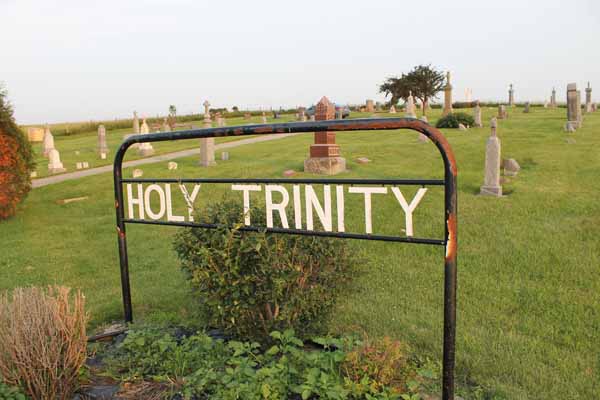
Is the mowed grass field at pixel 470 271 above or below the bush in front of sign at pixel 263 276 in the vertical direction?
below

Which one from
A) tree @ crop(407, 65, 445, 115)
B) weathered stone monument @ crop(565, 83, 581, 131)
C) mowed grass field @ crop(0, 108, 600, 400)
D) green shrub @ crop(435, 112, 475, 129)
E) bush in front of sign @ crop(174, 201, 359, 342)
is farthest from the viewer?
tree @ crop(407, 65, 445, 115)

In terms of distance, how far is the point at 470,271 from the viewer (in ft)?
18.3

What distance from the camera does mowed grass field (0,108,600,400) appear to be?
3719 millimetres

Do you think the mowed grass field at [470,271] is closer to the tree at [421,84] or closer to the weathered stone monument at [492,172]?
the weathered stone monument at [492,172]

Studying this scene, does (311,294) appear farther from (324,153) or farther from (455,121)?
(455,121)

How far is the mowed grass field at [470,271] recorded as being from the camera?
372 cm

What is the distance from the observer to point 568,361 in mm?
3602

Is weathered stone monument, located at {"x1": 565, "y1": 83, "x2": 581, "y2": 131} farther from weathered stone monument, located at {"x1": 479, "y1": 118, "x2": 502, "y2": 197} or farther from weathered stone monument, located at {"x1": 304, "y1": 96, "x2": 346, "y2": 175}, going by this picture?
weathered stone monument, located at {"x1": 479, "y1": 118, "x2": 502, "y2": 197}

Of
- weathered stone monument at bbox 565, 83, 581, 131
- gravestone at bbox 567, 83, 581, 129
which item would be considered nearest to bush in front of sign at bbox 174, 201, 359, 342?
weathered stone monument at bbox 565, 83, 581, 131

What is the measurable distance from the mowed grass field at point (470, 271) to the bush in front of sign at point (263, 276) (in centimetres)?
36

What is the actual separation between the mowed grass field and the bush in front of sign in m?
0.36

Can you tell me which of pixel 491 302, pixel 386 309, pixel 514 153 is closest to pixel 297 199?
pixel 386 309

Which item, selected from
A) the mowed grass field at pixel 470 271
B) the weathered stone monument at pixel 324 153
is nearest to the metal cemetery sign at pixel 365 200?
the mowed grass field at pixel 470 271

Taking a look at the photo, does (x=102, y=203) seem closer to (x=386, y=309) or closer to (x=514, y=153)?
(x=386, y=309)
